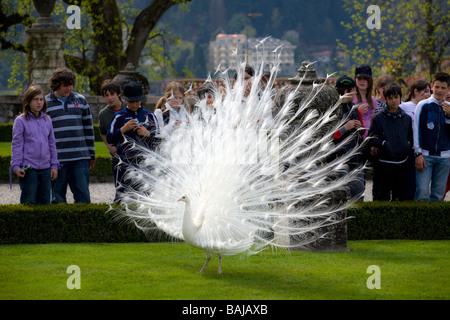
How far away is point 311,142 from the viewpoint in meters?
8.57

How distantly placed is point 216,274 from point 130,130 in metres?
2.60

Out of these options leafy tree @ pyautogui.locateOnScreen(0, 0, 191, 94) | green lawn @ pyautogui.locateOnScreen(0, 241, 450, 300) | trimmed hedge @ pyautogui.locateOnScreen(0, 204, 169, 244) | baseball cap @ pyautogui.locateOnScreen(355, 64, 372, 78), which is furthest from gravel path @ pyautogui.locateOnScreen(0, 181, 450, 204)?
leafy tree @ pyautogui.locateOnScreen(0, 0, 191, 94)

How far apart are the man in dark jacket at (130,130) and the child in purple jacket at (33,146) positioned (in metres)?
0.79

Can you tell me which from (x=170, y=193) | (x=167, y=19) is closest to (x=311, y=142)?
(x=170, y=193)

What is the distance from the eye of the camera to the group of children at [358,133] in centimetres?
955

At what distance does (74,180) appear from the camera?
10336mm

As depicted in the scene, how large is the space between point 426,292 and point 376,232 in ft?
9.60

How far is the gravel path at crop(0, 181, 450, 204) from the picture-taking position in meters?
14.3

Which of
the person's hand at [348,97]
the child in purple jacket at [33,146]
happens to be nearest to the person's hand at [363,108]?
the person's hand at [348,97]

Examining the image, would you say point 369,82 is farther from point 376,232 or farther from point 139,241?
point 139,241

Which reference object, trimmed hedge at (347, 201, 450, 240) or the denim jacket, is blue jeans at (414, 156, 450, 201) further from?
trimmed hedge at (347, 201, 450, 240)

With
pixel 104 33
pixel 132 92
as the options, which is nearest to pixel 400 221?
pixel 132 92

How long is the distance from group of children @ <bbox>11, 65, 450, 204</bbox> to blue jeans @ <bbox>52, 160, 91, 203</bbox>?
39 centimetres

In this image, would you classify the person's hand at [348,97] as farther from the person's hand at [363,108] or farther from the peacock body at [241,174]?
the peacock body at [241,174]
